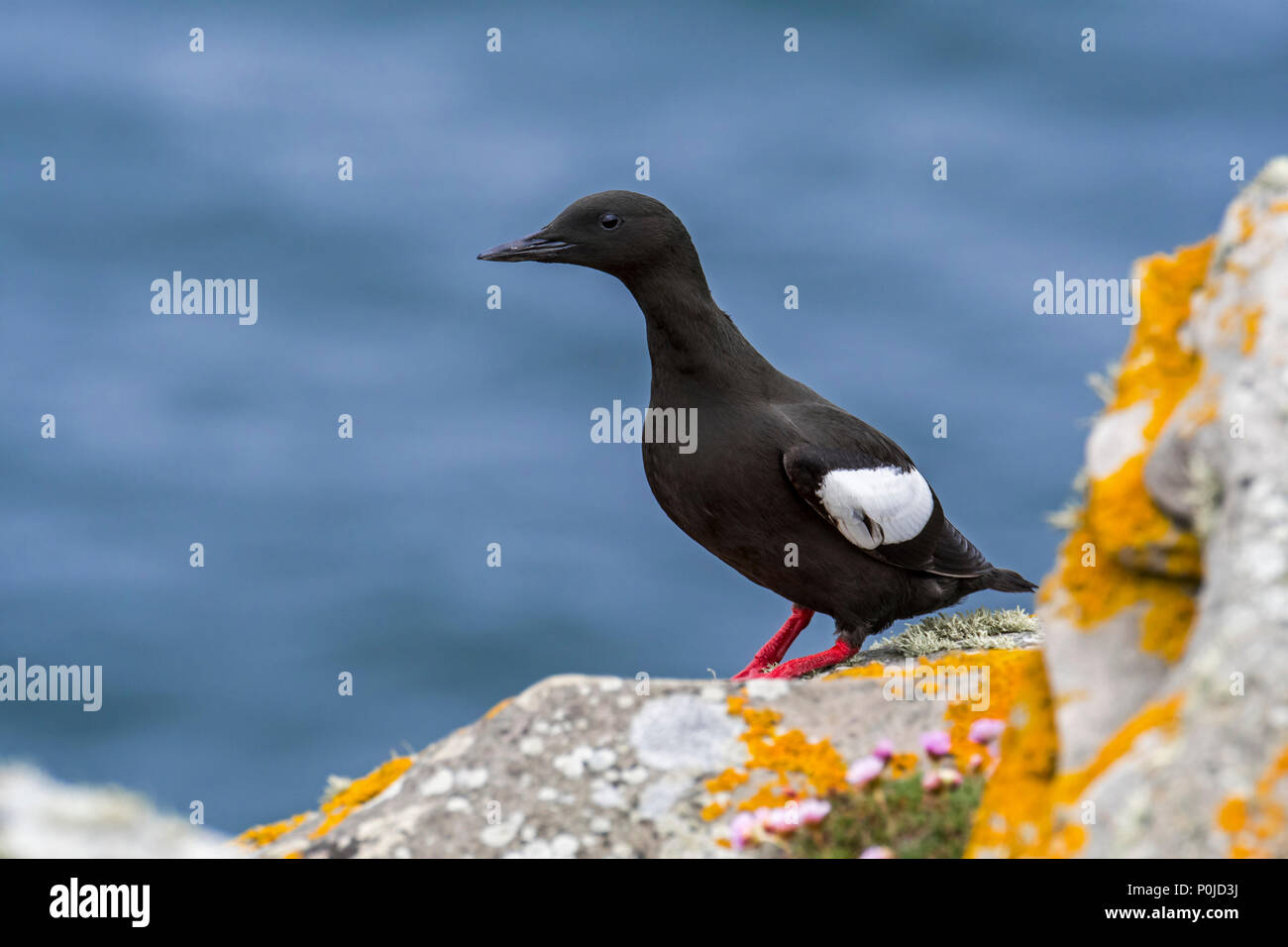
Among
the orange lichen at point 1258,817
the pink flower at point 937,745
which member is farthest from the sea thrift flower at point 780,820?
the orange lichen at point 1258,817

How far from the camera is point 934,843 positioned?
3.80m

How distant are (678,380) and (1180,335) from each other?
12.1 ft

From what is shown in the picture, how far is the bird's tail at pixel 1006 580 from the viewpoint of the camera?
7793 mm

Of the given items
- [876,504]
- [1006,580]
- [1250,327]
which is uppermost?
Answer: [1250,327]

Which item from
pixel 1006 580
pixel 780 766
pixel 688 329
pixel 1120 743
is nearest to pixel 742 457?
pixel 688 329

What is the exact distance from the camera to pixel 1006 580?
7859mm

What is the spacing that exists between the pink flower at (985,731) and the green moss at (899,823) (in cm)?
22

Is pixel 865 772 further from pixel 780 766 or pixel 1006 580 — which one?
pixel 1006 580

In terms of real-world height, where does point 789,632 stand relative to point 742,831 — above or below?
above

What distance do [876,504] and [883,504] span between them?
69mm


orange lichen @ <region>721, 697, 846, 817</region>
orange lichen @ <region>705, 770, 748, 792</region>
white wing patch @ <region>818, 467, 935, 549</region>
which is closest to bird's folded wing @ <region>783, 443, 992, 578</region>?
white wing patch @ <region>818, 467, 935, 549</region>

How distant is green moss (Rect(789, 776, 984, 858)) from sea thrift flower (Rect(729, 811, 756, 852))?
124mm
